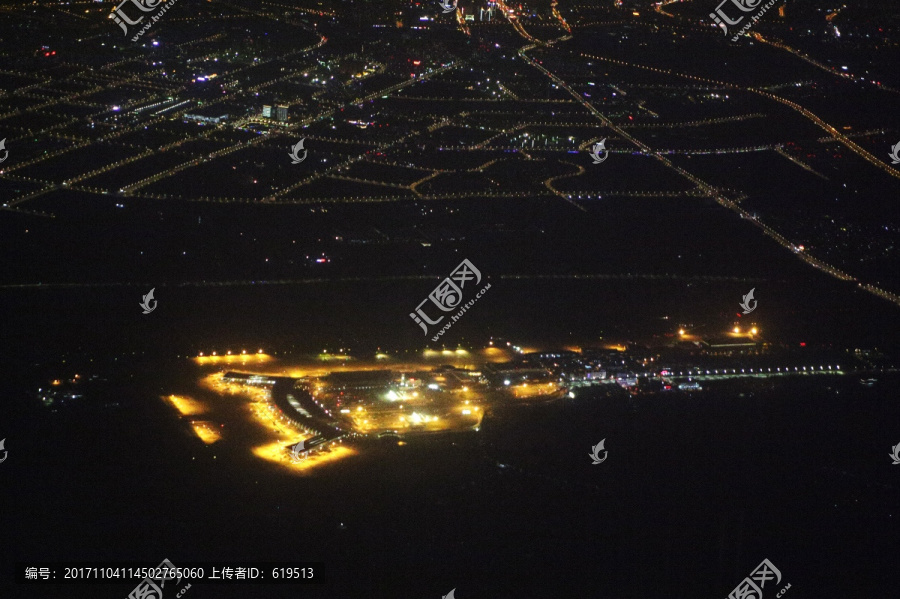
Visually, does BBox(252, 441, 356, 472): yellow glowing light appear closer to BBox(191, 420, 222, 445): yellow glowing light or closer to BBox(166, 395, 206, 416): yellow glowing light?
BBox(191, 420, 222, 445): yellow glowing light

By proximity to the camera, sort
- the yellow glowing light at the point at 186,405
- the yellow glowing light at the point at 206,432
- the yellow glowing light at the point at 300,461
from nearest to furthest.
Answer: the yellow glowing light at the point at 300,461
the yellow glowing light at the point at 206,432
the yellow glowing light at the point at 186,405

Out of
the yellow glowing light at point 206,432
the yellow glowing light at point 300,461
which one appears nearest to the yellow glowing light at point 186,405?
the yellow glowing light at point 206,432

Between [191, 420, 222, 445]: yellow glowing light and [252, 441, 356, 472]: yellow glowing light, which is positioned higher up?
[191, 420, 222, 445]: yellow glowing light

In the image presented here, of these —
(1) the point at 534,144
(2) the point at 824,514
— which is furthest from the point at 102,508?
(1) the point at 534,144

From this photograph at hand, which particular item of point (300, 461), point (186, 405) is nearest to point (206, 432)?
point (186, 405)

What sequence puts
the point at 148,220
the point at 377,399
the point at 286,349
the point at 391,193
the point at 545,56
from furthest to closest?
the point at 545,56
the point at 391,193
the point at 148,220
the point at 286,349
the point at 377,399

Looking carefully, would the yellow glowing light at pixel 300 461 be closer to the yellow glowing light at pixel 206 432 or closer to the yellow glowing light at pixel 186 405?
the yellow glowing light at pixel 206 432

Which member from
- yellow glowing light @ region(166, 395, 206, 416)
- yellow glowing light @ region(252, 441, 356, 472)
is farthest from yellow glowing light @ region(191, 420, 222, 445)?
yellow glowing light @ region(252, 441, 356, 472)

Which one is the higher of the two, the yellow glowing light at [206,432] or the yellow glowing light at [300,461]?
the yellow glowing light at [206,432]

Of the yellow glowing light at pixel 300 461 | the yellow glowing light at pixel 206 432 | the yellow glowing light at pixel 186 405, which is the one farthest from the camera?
the yellow glowing light at pixel 186 405

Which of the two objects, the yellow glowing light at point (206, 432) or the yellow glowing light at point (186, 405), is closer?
the yellow glowing light at point (206, 432)

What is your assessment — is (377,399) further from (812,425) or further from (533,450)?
(812,425)
